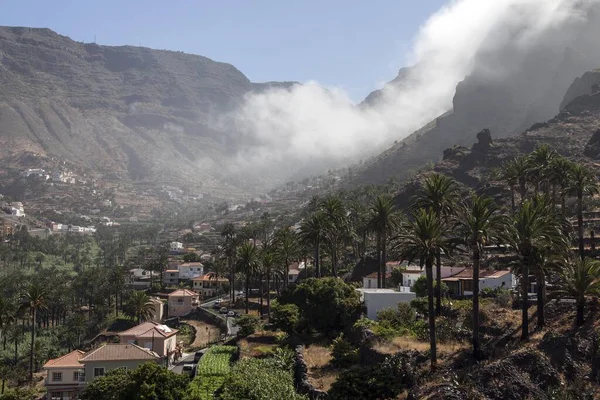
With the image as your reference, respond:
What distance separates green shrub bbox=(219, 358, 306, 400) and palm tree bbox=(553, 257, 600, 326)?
17.7 meters

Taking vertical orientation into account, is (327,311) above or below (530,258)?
below

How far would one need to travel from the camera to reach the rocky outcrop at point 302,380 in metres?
37.2

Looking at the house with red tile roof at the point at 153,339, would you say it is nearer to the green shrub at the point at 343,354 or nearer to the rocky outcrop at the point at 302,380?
the rocky outcrop at the point at 302,380

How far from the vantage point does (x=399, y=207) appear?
12550 centimetres

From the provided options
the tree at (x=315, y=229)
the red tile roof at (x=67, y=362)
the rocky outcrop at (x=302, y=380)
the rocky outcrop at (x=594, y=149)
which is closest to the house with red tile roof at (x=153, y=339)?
the red tile roof at (x=67, y=362)

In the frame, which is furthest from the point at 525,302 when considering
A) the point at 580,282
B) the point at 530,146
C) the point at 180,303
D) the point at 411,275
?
the point at 530,146

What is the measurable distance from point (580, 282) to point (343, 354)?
58.1 feet

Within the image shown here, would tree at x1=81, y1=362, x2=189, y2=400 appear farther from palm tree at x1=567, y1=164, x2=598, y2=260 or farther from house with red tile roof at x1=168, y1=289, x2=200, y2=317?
house with red tile roof at x1=168, y1=289, x2=200, y2=317

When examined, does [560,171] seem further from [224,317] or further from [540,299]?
[224,317]

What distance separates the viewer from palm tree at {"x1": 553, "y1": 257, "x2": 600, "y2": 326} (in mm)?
34219

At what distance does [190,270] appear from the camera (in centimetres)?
13850

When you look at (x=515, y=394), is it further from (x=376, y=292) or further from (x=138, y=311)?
(x=138, y=311)

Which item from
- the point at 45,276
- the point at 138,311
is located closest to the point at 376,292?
the point at 138,311

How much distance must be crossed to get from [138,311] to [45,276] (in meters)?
64.9
